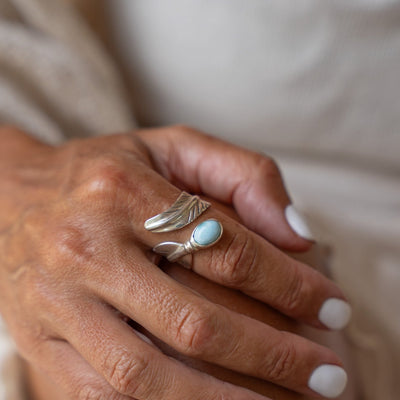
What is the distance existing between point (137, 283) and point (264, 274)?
147 mm

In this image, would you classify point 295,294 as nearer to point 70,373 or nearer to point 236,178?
point 236,178

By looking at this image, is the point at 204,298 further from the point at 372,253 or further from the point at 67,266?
the point at 372,253

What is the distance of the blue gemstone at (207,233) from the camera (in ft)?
1.69

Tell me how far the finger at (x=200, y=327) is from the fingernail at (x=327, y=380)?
0.09 ft

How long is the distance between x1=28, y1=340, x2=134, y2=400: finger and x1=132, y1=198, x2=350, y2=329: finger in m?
0.15

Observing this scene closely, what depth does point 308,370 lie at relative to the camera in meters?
0.54

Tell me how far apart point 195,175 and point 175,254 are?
0.54 feet

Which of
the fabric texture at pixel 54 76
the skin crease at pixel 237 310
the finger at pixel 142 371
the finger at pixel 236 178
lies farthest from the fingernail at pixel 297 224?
the fabric texture at pixel 54 76

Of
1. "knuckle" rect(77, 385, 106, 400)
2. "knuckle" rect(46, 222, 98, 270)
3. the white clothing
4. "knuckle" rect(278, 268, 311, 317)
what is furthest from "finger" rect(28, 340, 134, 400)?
the white clothing

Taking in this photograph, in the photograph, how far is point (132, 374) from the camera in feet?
1.57

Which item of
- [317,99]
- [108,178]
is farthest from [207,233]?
[317,99]

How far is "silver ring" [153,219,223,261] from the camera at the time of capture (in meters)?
0.51

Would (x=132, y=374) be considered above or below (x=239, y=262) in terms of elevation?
below

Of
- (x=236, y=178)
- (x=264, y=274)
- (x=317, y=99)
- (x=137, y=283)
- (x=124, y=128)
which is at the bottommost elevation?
(x=137, y=283)
